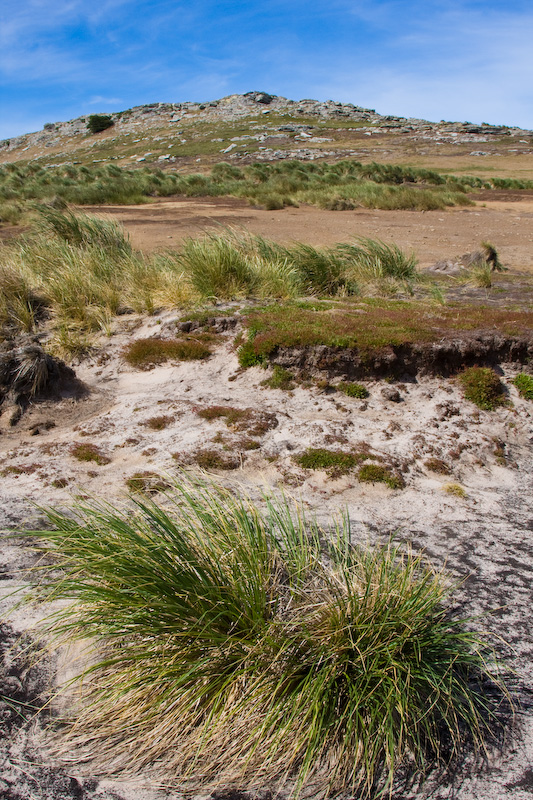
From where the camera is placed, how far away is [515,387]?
5.80 metres

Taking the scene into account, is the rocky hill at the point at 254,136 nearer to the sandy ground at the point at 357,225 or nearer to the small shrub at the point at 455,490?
the sandy ground at the point at 357,225

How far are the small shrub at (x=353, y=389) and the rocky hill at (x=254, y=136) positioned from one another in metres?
37.7

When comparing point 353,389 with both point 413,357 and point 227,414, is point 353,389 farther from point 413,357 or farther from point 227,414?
point 227,414

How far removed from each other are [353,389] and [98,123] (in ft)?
250

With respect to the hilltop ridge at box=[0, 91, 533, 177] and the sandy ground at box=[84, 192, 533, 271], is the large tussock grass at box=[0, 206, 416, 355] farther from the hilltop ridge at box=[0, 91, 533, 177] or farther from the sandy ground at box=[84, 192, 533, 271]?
the hilltop ridge at box=[0, 91, 533, 177]

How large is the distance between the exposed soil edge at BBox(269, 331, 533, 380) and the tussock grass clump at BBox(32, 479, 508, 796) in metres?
3.25

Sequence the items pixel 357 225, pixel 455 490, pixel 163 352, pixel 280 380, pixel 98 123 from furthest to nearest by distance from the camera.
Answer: pixel 98 123
pixel 357 225
pixel 163 352
pixel 280 380
pixel 455 490

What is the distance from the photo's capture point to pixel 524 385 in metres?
5.77

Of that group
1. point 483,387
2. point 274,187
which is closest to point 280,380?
point 483,387

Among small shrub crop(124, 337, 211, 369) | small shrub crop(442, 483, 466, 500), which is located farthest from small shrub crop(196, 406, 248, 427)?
small shrub crop(442, 483, 466, 500)

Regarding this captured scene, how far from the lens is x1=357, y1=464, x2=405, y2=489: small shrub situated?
446 centimetres

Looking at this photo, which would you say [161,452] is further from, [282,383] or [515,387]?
[515,387]

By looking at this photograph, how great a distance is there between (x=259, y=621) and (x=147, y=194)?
24.5m

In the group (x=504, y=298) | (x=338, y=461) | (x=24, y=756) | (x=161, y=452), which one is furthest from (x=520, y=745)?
(x=504, y=298)
